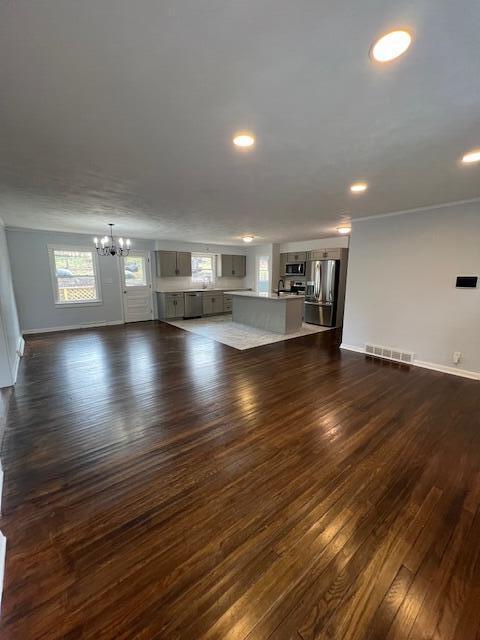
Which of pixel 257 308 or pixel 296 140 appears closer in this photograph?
pixel 296 140

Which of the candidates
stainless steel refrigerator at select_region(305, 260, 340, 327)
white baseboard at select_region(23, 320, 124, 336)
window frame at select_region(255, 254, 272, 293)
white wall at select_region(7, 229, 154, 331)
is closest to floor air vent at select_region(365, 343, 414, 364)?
stainless steel refrigerator at select_region(305, 260, 340, 327)

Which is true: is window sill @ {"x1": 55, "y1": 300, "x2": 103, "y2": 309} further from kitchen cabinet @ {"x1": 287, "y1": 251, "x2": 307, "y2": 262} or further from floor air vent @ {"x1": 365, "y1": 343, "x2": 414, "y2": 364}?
floor air vent @ {"x1": 365, "y1": 343, "x2": 414, "y2": 364}

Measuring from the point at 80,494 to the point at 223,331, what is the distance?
499cm

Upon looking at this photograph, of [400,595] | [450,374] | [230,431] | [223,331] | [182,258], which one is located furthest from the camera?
[182,258]

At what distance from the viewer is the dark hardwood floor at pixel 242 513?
117 centimetres

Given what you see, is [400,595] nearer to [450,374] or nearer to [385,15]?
[385,15]

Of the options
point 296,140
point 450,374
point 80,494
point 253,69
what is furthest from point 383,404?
point 253,69

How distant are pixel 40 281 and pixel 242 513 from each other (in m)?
7.01

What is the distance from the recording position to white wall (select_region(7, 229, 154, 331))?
596 cm

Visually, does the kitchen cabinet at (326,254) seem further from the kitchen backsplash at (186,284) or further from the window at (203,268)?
the window at (203,268)

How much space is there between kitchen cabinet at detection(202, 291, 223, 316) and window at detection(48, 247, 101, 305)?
123 inches

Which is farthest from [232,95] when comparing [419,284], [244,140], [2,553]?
[419,284]

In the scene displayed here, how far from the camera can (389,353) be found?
4.62m

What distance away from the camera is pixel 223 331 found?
21.9 feet
